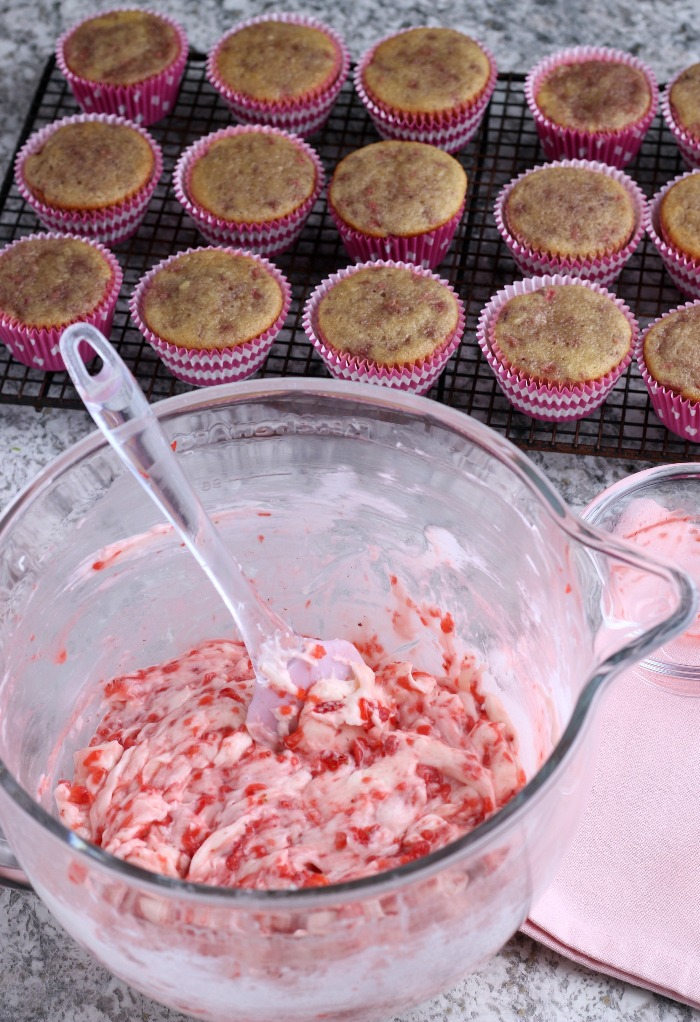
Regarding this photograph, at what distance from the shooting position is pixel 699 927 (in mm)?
1456

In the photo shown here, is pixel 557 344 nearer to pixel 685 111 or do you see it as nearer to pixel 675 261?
pixel 675 261

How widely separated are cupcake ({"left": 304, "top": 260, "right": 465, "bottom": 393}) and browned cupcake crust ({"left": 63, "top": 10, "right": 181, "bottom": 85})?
0.65 meters

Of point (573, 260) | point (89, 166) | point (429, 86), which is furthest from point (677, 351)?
point (89, 166)

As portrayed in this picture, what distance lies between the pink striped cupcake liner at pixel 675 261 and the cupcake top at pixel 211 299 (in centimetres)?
66

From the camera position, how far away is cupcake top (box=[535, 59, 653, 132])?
95.3 inches

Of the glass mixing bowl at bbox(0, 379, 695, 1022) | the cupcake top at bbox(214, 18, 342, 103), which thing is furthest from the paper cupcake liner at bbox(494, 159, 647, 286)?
the glass mixing bowl at bbox(0, 379, 695, 1022)

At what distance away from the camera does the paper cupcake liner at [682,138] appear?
2.39 meters

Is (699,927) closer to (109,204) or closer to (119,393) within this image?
(119,393)

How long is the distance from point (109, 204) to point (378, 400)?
1.10m

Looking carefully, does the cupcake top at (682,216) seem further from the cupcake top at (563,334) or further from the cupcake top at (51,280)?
the cupcake top at (51,280)

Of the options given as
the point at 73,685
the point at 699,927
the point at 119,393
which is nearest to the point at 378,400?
the point at 119,393

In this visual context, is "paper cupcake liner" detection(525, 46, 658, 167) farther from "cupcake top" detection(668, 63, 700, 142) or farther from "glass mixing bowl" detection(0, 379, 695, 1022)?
"glass mixing bowl" detection(0, 379, 695, 1022)

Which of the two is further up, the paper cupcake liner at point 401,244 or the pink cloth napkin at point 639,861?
the paper cupcake liner at point 401,244

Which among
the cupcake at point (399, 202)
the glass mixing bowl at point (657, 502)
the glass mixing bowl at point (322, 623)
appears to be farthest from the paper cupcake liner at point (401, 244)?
the glass mixing bowl at point (322, 623)
